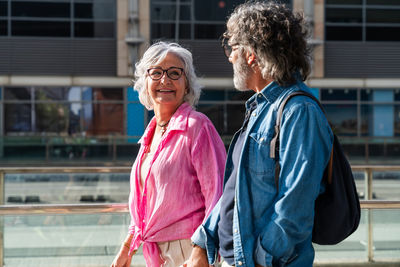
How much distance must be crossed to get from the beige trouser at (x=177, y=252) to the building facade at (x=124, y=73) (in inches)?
708

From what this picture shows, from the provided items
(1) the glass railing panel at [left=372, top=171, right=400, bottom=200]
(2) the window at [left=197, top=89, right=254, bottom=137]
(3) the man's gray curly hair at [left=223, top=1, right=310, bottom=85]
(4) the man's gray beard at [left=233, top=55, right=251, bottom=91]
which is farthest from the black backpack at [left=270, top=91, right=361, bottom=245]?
(2) the window at [left=197, top=89, right=254, bottom=137]

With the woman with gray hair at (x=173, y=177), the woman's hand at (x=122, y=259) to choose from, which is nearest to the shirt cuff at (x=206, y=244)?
the woman with gray hair at (x=173, y=177)

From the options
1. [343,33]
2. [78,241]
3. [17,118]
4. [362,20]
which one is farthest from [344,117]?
[78,241]

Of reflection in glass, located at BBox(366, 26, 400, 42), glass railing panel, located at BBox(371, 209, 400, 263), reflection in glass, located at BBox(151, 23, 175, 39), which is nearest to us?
glass railing panel, located at BBox(371, 209, 400, 263)

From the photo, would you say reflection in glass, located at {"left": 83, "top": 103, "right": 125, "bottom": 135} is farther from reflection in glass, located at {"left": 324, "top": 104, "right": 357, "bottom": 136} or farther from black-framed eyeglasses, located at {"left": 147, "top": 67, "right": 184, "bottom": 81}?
black-framed eyeglasses, located at {"left": 147, "top": 67, "right": 184, "bottom": 81}

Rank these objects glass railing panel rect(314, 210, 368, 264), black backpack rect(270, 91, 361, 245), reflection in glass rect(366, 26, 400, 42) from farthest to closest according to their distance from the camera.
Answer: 1. reflection in glass rect(366, 26, 400, 42)
2. glass railing panel rect(314, 210, 368, 264)
3. black backpack rect(270, 91, 361, 245)

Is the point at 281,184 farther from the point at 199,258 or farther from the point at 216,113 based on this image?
the point at 216,113

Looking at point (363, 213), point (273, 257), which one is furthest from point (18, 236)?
point (273, 257)

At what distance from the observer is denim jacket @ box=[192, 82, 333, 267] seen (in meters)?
1.63

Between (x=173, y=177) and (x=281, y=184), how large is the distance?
33.1 inches

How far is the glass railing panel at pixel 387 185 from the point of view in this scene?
8.65 m

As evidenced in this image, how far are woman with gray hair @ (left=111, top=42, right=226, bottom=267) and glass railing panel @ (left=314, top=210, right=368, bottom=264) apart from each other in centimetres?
247

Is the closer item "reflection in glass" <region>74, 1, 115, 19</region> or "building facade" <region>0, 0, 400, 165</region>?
"building facade" <region>0, 0, 400, 165</region>

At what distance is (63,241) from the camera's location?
4488 mm
